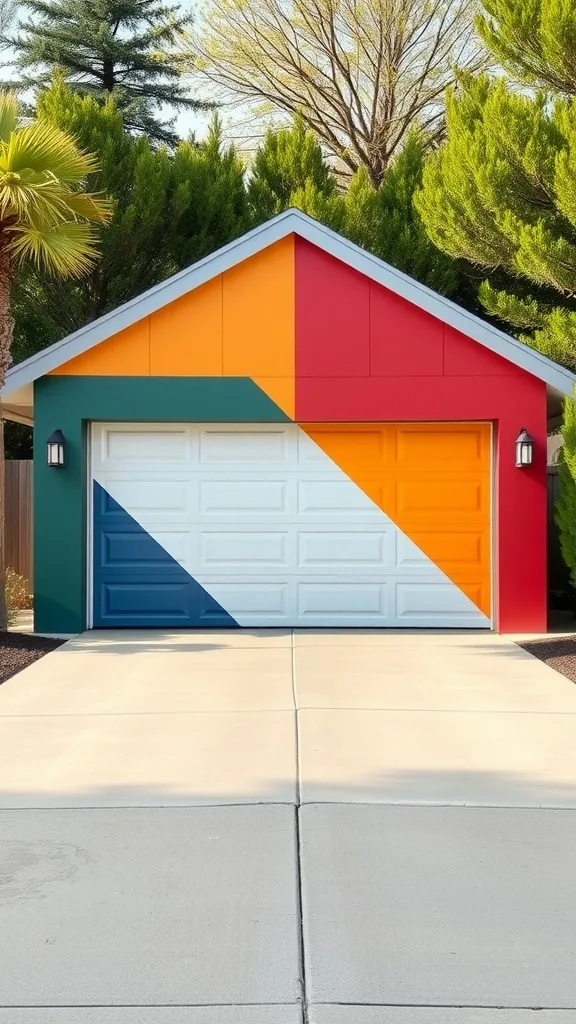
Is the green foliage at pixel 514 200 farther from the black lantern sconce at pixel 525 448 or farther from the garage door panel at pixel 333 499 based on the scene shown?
the garage door panel at pixel 333 499

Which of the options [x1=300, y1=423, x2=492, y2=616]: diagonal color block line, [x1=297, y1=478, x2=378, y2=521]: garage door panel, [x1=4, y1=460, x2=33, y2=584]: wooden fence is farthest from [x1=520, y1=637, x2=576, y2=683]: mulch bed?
[x1=4, y1=460, x2=33, y2=584]: wooden fence

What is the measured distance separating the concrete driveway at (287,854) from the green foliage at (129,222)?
1220 cm

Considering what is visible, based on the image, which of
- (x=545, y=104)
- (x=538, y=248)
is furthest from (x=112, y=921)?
(x=545, y=104)

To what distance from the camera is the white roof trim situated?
11.7 m

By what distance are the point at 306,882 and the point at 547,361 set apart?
857 cm

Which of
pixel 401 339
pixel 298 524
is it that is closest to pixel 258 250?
pixel 401 339

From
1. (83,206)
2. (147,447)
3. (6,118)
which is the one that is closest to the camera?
(6,118)

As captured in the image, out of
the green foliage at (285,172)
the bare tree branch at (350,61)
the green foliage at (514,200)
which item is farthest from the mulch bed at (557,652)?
the bare tree branch at (350,61)

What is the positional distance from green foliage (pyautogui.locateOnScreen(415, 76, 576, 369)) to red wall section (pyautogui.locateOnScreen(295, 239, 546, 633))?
164 inches

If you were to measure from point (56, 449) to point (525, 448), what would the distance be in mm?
5207

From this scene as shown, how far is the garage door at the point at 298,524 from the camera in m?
12.1

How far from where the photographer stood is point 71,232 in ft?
36.9

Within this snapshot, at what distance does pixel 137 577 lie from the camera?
12164 mm

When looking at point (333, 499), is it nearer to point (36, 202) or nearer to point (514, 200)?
point (36, 202)
